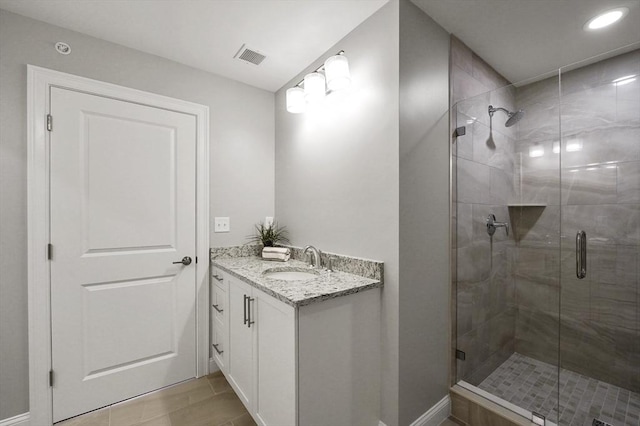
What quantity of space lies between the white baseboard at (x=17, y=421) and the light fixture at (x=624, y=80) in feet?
13.0

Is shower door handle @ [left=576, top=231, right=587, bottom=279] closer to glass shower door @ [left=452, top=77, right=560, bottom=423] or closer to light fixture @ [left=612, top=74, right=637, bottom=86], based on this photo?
glass shower door @ [left=452, top=77, right=560, bottom=423]

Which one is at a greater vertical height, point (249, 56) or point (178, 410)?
point (249, 56)

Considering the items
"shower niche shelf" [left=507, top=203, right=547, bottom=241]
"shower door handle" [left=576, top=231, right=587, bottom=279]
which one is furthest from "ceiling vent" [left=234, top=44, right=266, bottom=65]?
"shower door handle" [left=576, top=231, right=587, bottom=279]

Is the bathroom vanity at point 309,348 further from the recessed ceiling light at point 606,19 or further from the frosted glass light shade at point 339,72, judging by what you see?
the recessed ceiling light at point 606,19

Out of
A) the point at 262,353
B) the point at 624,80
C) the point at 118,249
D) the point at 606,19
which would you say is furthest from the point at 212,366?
the point at 606,19

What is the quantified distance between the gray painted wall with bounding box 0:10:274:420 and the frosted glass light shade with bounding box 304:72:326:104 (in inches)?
31.3

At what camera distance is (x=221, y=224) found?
86.0 inches

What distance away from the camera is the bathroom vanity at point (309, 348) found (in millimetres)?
1162

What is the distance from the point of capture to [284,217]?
2.34 m

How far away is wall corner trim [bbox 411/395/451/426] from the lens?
1.48 m

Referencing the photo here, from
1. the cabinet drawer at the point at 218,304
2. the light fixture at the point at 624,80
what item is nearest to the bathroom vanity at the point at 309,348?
the cabinet drawer at the point at 218,304

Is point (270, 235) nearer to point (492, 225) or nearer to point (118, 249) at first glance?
point (118, 249)

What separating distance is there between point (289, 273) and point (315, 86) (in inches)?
50.0

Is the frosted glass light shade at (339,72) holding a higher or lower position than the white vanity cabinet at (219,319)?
higher
